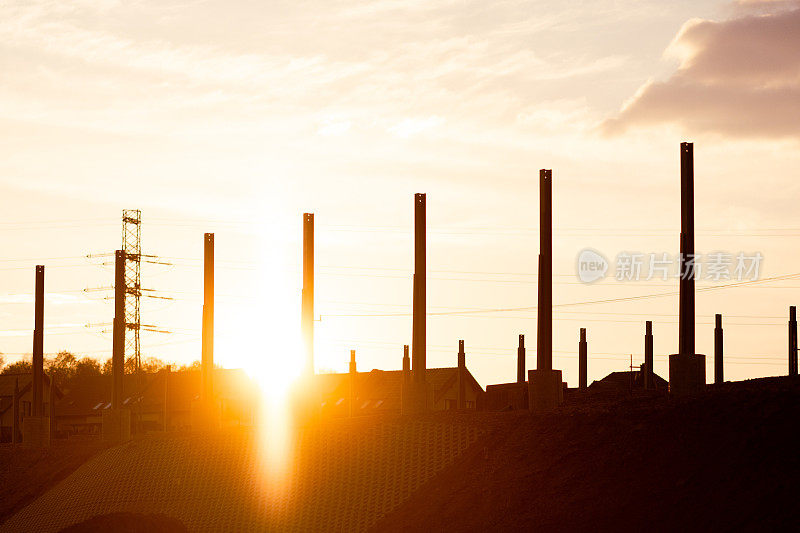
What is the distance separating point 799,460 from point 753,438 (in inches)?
70.9

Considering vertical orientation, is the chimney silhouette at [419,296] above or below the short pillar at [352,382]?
above

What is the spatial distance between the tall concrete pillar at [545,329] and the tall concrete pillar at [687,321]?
142 inches

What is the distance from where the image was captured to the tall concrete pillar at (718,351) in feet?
161

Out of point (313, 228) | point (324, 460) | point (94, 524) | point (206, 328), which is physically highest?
point (313, 228)

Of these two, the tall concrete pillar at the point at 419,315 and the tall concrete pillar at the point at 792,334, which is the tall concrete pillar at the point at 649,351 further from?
the tall concrete pillar at the point at 419,315

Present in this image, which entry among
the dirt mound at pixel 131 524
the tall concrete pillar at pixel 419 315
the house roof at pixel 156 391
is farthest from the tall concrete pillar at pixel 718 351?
the house roof at pixel 156 391

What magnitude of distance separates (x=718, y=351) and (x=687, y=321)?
20.4m

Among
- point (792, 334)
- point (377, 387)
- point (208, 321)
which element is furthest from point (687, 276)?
point (377, 387)

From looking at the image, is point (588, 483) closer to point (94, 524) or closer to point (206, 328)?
point (94, 524)

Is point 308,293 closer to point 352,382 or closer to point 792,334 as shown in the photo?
point 352,382

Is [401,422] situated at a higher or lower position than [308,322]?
lower

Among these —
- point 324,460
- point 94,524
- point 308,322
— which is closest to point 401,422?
point 324,460

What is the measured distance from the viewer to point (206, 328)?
1868 inches

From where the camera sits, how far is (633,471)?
26.4 metres
